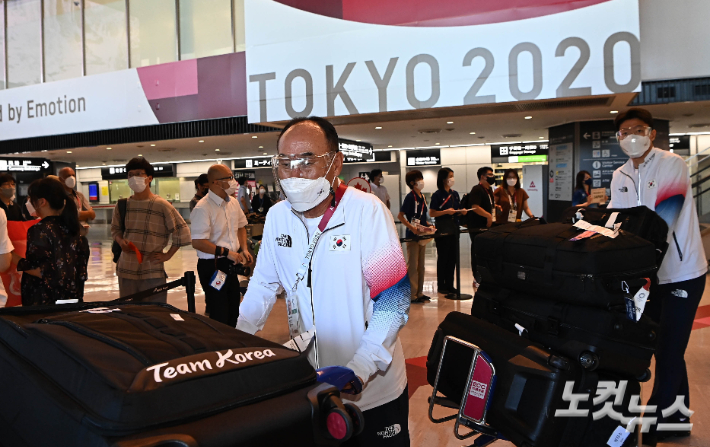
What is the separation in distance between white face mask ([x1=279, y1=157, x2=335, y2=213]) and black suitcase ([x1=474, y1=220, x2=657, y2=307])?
88 cm

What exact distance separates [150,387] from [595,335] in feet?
5.00

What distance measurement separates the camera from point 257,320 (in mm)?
1676

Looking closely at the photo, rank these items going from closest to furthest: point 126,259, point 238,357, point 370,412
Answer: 1. point 238,357
2. point 370,412
3. point 126,259

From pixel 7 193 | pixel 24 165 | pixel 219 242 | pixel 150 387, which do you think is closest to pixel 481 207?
pixel 219 242

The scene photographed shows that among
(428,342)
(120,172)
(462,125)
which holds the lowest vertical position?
(428,342)

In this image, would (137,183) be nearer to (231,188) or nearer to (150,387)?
(231,188)

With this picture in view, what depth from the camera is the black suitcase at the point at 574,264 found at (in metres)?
1.78

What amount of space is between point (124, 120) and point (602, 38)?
986cm

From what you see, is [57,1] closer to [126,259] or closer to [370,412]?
[126,259]

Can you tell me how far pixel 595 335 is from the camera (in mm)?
1776

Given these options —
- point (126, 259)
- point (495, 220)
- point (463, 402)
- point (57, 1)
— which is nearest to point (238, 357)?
point (463, 402)

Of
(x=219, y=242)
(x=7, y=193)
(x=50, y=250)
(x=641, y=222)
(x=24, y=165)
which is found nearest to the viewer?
(x=641, y=222)

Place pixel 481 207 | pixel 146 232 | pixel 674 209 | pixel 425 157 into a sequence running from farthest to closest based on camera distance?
pixel 425 157 < pixel 481 207 < pixel 146 232 < pixel 674 209

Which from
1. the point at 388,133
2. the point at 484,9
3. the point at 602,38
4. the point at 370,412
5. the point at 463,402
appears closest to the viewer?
the point at 370,412
